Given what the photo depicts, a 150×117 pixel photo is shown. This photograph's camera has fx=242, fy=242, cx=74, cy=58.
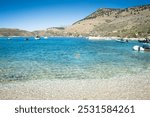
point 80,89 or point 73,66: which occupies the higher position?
point 80,89

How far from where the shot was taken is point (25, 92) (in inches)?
611

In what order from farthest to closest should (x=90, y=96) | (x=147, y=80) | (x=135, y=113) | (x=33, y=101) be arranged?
(x=147, y=80)
(x=90, y=96)
(x=33, y=101)
(x=135, y=113)

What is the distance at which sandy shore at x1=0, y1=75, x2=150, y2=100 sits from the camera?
14.3 m

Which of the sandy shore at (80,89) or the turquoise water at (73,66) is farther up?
the sandy shore at (80,89)

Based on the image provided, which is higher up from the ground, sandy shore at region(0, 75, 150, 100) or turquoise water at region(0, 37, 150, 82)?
sandy shore at region(0, 75, 150, 100)

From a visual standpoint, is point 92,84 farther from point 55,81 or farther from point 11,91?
point 11,91

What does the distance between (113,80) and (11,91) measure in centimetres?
823

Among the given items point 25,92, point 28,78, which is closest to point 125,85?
point 25,92

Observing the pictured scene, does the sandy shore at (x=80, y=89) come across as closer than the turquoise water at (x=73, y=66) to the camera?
Yes

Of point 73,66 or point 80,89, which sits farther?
point 73,66

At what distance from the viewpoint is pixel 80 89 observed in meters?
16.3

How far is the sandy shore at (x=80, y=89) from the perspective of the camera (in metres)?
14.3

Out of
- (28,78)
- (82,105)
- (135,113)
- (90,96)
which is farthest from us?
(28,78)

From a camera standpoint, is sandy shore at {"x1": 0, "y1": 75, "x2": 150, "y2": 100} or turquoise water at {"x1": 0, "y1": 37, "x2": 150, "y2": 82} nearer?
sandy shore at {"x1": 0, "y1": 75, "x2": 150, "y2": 100}
